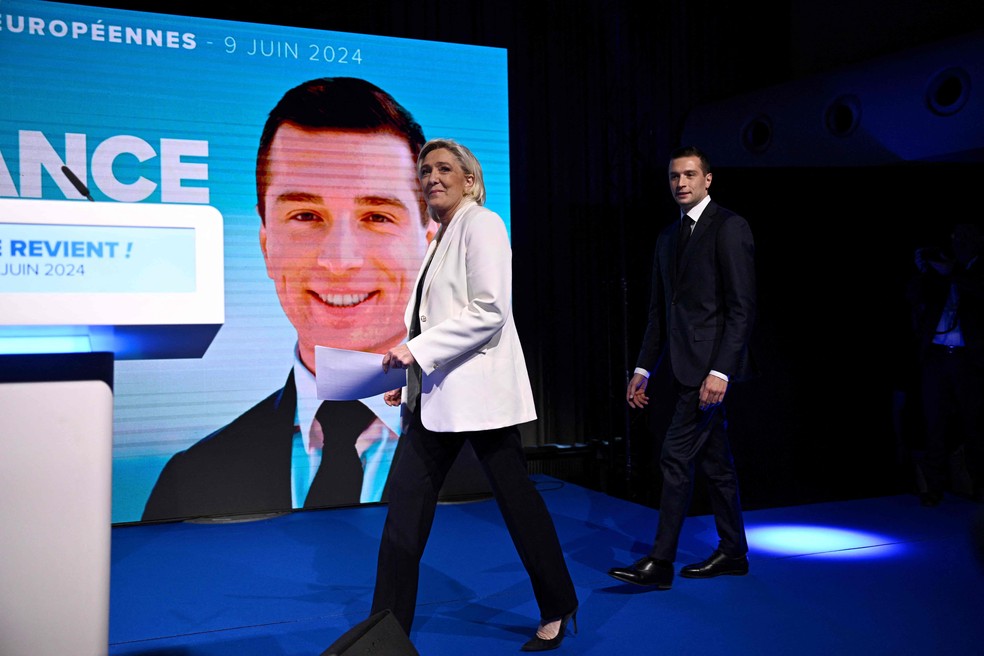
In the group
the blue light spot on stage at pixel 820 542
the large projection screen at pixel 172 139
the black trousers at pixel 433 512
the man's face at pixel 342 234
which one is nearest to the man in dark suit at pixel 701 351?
the blue light spot on stage at pixel 820 542

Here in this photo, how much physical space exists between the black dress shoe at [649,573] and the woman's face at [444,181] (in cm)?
144

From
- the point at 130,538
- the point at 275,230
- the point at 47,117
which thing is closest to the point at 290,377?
the point at 275,230

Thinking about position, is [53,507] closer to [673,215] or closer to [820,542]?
[820,542]

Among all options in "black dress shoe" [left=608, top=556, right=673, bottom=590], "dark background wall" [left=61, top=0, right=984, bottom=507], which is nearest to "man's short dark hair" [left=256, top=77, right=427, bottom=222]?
"dark background wall" [left=61, top=0, right=984, bottom=507]

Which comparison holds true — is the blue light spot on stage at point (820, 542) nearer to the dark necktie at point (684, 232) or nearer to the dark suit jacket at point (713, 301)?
the dark suit jacket at point (713, 301)

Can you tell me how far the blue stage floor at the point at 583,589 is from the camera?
262 cm

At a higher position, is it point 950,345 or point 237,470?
point 950,345

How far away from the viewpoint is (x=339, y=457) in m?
4.78

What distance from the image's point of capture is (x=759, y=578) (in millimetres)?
3258

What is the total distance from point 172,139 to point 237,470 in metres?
1.76

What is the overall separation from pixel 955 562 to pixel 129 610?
3195 millimetres

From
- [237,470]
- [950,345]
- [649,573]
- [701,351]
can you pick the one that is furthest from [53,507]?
[950,345]

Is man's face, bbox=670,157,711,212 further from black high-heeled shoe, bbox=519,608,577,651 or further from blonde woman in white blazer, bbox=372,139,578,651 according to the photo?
black high-heeled shoe, bbox=519,608,577,651

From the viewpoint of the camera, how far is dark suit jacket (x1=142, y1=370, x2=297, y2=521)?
4.45 metres
